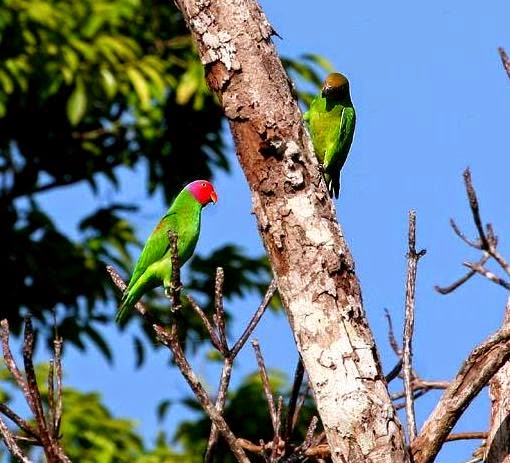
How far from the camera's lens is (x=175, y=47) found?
9.78 metres

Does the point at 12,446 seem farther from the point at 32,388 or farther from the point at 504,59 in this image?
the point at 504,59

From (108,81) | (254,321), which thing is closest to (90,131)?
(108,81)

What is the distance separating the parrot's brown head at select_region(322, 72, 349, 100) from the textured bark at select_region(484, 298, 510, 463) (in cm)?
191

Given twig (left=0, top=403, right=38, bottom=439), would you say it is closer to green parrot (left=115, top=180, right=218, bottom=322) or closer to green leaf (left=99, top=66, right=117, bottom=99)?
green parrot (left=115, top=180, right=218, bottom=322)

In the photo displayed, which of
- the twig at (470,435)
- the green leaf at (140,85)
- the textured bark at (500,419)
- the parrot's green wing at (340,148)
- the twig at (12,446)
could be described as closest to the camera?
the twig at (12,446)

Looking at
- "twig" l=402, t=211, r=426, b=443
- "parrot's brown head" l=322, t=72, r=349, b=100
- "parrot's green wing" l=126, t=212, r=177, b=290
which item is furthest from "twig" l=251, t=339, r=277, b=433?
"parrot's brown head" l=322, t=72, r=349, b=100

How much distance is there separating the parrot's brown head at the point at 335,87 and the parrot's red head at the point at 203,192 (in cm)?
64

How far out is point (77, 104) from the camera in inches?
336

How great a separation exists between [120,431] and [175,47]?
3.24m

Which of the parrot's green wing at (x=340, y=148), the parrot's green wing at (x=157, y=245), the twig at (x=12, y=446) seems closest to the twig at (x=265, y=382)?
the twig at (x=12, y=446)

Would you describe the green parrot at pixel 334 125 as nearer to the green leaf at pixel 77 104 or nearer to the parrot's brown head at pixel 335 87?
the parrot's brown head at pixel 335 87

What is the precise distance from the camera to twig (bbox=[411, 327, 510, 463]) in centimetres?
287

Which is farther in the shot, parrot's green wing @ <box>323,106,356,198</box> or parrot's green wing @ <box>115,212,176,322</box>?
parrot's green wing @ <box>115,212,176,322</box>

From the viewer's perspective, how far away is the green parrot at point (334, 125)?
494cm
